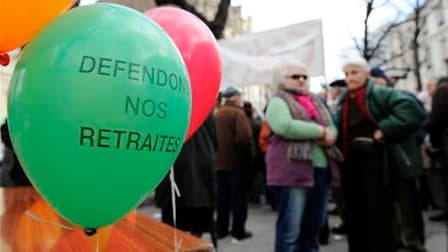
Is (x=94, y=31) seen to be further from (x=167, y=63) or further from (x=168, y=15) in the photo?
(x=168, y=15)

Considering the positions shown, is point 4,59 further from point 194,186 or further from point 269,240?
point 269,240

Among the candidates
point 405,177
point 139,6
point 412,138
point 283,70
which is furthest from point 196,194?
point 412,138

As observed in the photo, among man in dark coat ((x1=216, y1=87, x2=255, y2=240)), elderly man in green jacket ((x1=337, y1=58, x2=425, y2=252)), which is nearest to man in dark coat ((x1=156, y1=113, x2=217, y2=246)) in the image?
elderly man in green jacket ((x1=337, y1=58, x2=425, y2=252))

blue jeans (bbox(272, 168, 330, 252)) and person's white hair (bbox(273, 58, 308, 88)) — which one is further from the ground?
person's white hair (bbox(273, 58, 308, 88))

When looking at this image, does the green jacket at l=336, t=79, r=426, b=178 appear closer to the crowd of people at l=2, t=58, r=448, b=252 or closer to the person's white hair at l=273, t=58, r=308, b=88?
the crowd of people at l=2, t=58, r=448, b=252

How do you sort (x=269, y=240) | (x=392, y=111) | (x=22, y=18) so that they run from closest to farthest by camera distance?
(x=22, y=18)
(x=392, y=111)
(x=269, y=240)

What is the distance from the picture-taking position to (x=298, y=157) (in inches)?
92.9

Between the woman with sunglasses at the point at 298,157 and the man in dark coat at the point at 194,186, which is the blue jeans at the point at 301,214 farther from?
the man in dark coat at the point at 194,186

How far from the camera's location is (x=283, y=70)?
Answer: 8.39ft

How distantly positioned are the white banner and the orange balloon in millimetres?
2770

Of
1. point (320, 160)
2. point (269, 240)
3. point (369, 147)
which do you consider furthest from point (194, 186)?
point (269, 240)

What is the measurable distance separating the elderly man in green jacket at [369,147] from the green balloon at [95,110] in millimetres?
1772

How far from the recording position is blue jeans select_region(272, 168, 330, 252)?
238 cm

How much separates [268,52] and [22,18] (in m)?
3.04
